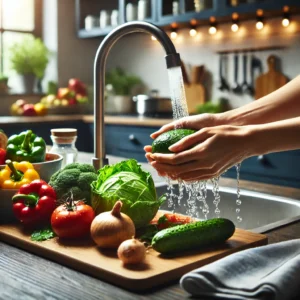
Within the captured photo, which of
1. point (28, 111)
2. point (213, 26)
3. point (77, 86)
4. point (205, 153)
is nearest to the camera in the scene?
point (205, 153)

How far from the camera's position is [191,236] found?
3.43 feet

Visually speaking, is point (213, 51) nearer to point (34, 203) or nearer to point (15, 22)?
point (15, 22)

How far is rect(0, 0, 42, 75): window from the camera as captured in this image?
4.59 metres

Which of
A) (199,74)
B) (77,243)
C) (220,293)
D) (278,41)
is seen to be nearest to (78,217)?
(77,243)

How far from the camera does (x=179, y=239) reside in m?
A: 1.03

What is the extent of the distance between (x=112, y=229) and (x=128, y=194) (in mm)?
162

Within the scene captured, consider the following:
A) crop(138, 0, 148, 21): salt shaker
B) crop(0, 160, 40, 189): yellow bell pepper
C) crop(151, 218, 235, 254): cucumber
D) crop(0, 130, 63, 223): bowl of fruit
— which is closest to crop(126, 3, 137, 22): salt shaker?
crop(138, 0, 148, 21): salt shaker

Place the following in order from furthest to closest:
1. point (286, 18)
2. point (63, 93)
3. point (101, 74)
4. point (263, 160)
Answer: point (63, 93) < point (286, 18) < point (263, 160) < point (101, 74)

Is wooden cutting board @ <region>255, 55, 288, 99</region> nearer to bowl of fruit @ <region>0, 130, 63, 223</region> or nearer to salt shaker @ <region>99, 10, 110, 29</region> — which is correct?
salt shaker @ <region>99, 10, 110, 29</region>

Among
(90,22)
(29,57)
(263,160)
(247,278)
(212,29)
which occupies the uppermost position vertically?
(90,22)

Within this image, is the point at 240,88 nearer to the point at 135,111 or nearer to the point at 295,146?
the point at 135,111

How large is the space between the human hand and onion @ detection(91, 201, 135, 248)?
13 cm

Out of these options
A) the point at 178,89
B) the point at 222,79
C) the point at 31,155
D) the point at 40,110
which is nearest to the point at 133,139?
the point at 222,79

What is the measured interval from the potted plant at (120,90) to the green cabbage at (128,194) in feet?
10.8
